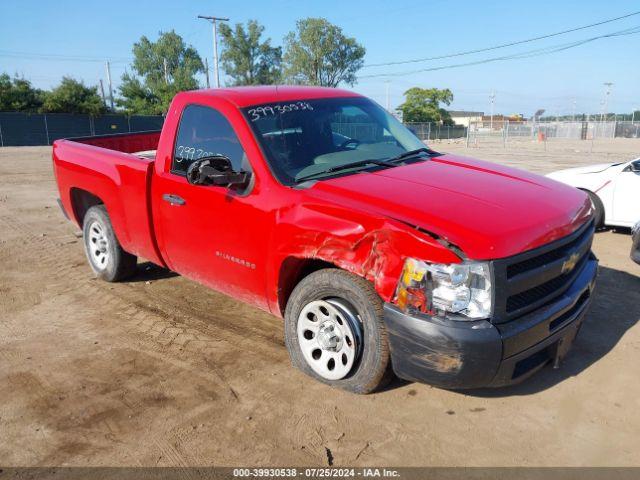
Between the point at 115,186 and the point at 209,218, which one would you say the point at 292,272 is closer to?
the point at 209,218

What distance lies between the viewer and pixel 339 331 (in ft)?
10.2

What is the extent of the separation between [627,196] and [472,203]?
5.00 meters

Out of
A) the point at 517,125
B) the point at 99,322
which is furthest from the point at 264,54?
the point at 99,322

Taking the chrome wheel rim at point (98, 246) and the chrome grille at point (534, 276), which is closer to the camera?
the chrome grille at point (534, 276)

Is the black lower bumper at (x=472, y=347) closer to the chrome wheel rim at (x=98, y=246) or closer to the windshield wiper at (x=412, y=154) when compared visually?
the windshield wiper at (x=412, y=154)

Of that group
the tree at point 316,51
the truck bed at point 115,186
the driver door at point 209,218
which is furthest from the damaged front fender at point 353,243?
the tree at point 316,51

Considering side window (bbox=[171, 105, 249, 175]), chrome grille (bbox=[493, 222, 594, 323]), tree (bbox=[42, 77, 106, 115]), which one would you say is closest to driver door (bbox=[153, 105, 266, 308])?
side window (bbox=[171, 105, 249, 175])

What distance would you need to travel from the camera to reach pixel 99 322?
4.42m

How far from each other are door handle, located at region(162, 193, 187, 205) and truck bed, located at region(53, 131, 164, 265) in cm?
29

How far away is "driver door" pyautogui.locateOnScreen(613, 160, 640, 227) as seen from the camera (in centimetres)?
671

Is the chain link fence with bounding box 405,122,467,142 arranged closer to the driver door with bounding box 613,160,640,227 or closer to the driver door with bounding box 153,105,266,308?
the driver door with bounding box 613,160,640,227

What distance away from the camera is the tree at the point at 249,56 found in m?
68.5

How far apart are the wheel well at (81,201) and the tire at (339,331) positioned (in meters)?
3.29

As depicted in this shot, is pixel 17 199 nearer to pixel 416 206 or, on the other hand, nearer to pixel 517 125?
pixel 416 206
